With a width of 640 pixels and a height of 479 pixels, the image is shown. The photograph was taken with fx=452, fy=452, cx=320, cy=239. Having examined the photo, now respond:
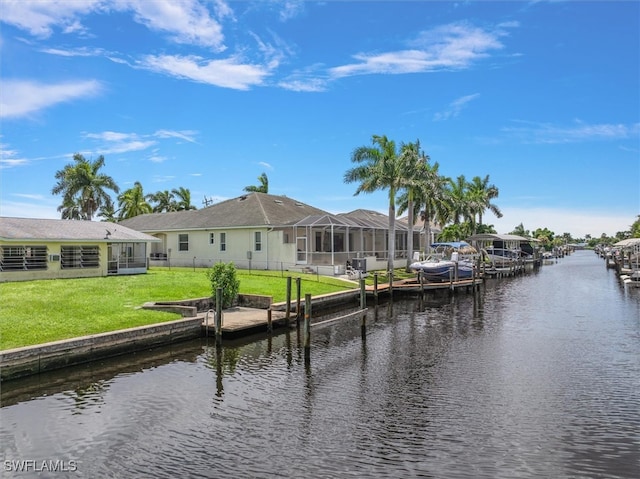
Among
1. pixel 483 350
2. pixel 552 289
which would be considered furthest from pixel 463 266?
pixel 483 350

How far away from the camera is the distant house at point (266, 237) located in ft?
122

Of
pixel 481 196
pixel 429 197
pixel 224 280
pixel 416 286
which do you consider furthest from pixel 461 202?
pixel 224 280

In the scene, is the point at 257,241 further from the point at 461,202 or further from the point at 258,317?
the point at 461,202

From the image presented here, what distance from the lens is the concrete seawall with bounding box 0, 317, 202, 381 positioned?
507 inches

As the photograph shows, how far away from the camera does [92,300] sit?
68.1 feet

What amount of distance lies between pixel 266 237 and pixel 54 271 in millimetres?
15784

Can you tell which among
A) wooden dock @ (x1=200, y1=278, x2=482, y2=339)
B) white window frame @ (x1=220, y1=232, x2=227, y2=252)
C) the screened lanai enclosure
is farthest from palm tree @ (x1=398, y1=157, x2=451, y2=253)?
white window frame @ (x1=220, y1=232, x2=227, y2=252)

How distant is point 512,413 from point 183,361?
10.5m

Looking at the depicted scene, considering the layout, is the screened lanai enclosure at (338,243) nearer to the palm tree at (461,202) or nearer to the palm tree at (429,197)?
the palm tree at (429,197)

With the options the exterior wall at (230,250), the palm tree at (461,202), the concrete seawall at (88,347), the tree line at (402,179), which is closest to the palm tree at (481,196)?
the palm tree at (461,202)

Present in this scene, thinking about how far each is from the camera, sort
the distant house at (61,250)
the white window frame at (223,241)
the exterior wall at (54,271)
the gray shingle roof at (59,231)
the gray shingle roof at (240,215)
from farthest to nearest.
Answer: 1. the white window frame at (223,241)
2. the gray shingle roof at (240,215)
3. the gray shingle roof at (59,231)
4. the distant house at (61,250)
5. the exterior wall at (54,271)

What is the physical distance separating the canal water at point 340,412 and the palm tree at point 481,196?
185ft

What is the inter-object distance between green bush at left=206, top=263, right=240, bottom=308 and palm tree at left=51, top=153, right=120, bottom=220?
3732cm

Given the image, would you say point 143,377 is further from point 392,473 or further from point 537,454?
point 537,454
